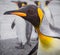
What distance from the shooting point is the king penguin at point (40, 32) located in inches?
32.8

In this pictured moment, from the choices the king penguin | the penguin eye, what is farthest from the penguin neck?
the penguin eye

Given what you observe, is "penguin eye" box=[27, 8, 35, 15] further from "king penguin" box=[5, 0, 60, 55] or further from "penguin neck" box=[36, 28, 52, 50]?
"penguin neck" box=[36, 28, 52, 50]

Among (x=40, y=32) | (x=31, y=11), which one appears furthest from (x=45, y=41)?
(x=31, y=11)

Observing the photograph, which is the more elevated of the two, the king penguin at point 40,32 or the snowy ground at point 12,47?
the king penguin at point 40,32

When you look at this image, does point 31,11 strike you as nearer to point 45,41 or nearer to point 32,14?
point 32,14

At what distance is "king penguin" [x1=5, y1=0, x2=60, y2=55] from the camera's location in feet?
Answer: 2.73

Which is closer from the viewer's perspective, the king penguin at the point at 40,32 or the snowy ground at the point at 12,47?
the king penguin at the point at 40,32

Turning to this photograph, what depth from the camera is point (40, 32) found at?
0.86 m

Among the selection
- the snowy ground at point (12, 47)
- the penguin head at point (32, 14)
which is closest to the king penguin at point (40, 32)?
the penguin head at point (32, 14)

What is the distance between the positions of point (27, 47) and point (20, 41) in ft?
0.18

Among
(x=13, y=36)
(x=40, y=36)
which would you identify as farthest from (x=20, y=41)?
(x=40, y=36)

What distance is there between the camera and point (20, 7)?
3.00ft

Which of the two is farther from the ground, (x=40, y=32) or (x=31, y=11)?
(x=31, y=11)

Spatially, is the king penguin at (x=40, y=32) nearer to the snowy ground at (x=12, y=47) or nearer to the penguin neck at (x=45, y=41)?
the penguin neck at (x=45, y=41)
